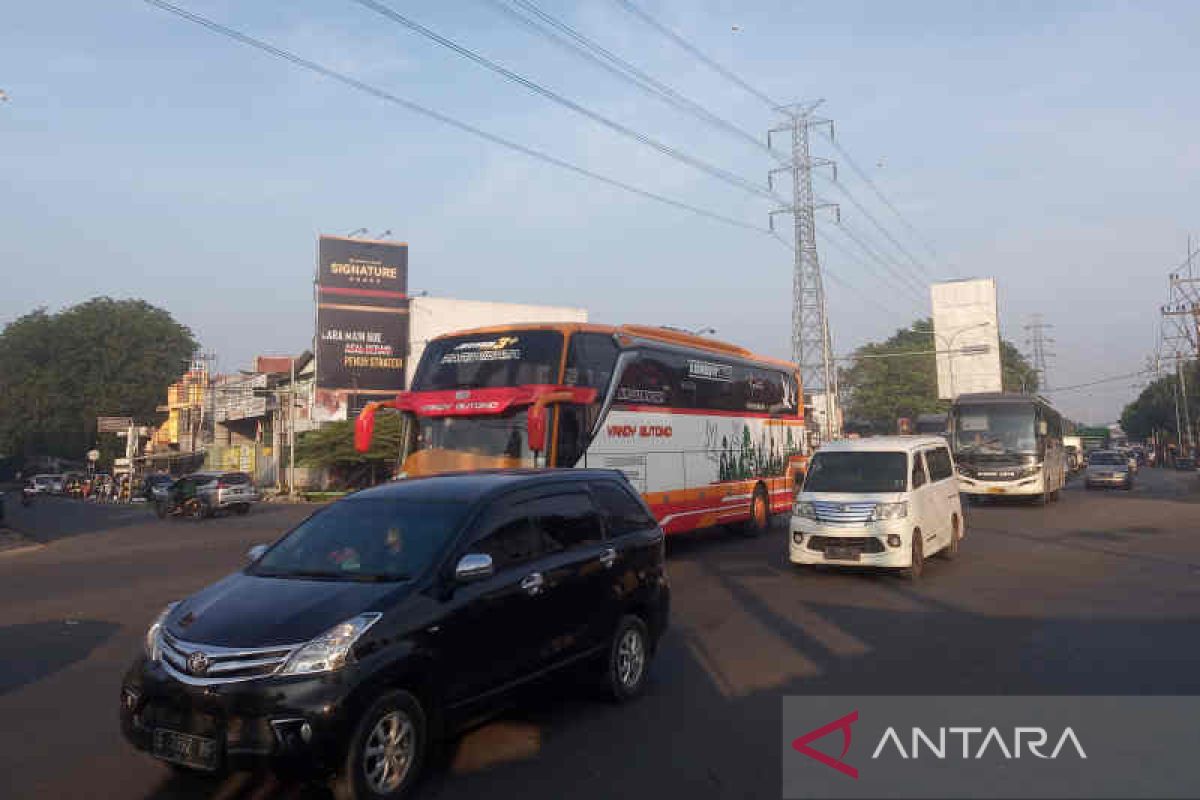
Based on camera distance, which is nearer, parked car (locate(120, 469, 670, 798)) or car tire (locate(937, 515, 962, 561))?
parked car (locate(120, 469, 670, 798))

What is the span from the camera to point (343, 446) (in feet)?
127

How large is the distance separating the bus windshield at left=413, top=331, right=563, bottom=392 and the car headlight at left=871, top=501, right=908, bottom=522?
188 inches

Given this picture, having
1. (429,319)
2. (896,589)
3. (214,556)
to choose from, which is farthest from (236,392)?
(896,589)

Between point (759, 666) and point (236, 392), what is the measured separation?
193 ft

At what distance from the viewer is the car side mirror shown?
519 centimetres

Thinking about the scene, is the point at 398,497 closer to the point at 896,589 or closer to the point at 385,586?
the point at 385,586

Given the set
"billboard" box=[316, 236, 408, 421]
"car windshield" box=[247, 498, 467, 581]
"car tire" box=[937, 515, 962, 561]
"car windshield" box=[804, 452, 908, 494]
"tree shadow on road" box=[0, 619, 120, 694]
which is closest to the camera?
"car windshield" box=[247, 498, 467, 581]

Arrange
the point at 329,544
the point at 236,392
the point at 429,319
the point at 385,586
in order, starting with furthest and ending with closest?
the point at 236,392
the point at 429,319
the point at 329,544
the point at 385,586

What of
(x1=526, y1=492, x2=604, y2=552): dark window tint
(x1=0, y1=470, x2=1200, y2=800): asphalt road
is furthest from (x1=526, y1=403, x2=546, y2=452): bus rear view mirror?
(x1=526, y1=492, x2=604, y2=552): dark window tint

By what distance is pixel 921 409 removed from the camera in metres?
79.5

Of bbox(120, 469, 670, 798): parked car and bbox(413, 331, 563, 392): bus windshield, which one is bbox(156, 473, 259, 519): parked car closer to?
bbox(413, 331, 563, 392): bus windshield

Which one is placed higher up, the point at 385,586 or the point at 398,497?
the point at 398,497

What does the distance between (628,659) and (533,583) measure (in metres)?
1.41

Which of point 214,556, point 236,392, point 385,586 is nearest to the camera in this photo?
point 385,586
